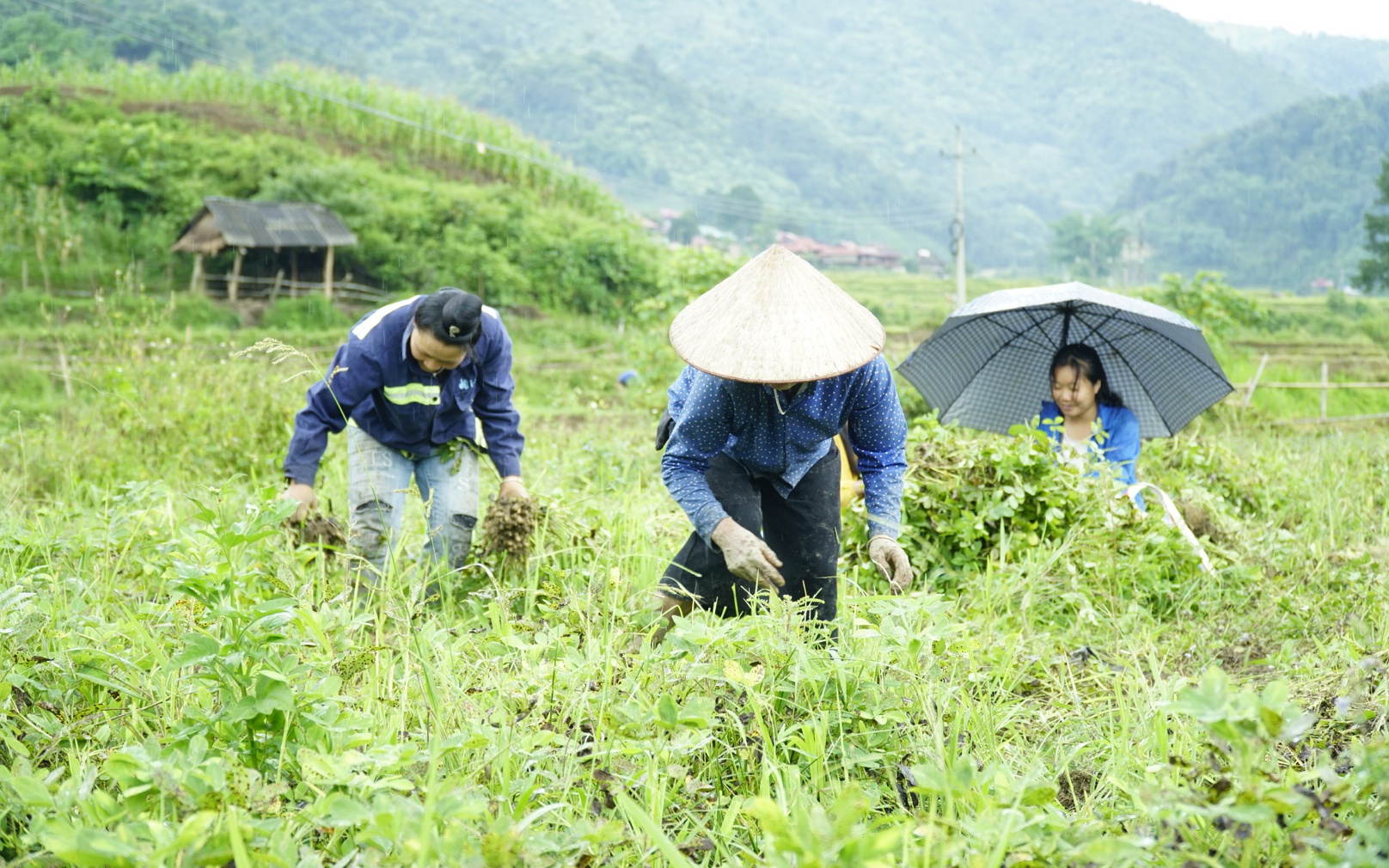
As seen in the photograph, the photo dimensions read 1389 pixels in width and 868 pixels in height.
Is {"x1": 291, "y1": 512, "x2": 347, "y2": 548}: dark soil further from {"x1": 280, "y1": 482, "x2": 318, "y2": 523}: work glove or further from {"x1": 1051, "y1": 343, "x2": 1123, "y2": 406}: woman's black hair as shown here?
{"x1": 1051, "y1": 343, "x2": 1123, "y2": 406}: woman's black hair

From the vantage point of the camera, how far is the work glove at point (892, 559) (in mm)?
2826

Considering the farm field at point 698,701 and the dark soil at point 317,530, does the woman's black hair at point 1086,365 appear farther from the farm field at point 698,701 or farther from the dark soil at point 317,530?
the dark soil at point 317,530

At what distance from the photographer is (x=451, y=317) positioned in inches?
139

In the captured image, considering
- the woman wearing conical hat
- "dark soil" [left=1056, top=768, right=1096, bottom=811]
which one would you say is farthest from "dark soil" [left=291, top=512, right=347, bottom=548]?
"dark soil" [left=1056, top=768, right=1096, bottom=811]

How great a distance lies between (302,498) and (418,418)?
19.1 inches

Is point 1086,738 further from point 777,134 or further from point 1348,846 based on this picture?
point 777,134

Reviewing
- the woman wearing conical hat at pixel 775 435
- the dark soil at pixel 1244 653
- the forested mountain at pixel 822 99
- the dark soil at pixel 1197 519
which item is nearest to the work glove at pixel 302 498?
the woman wearing conical hat at pixel 775 435

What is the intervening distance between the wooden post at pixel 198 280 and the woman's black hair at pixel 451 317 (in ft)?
73.5

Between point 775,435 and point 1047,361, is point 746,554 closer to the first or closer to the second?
point 775,435

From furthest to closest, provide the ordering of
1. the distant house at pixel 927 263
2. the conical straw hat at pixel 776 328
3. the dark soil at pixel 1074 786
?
the distant house at pixel 927 263
the conical straw hat at pixel 776 328
the dark soil at pixel 1074 786

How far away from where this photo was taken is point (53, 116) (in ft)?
88.7

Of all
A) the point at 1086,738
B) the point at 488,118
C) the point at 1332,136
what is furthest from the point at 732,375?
the point at 1332,136

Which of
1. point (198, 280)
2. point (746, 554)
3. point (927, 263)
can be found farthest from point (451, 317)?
point (927, 263)

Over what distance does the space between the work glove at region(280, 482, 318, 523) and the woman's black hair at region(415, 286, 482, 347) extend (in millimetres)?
676
